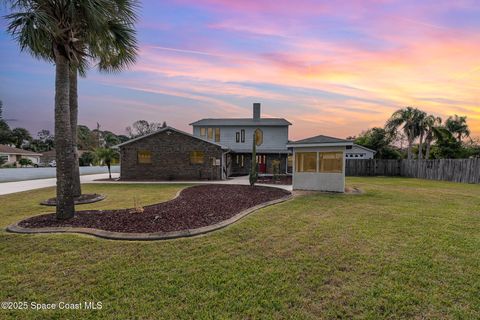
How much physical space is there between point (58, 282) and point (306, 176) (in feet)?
37.6

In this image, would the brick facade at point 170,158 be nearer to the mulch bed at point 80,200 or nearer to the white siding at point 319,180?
the white siding at point 319,180

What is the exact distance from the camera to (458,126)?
3209 cm

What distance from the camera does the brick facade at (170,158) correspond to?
19.5 meters

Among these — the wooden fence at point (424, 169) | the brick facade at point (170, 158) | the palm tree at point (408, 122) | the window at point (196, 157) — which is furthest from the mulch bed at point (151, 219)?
the palm tree at point (408, 122)

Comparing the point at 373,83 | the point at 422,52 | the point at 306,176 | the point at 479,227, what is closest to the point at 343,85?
the point at 373,83

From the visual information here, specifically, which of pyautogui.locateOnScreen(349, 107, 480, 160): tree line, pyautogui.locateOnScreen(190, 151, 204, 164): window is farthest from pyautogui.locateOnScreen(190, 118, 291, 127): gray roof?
pyautogui.locateOnScreen(349, 107, 480, 160): tree line

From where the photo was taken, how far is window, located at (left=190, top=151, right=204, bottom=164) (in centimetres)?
1964

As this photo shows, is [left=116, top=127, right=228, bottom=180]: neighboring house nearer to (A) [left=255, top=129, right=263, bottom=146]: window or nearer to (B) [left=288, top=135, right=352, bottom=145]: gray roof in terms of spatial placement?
(A) [left=255, top=129, right=263, bottom=146]: window

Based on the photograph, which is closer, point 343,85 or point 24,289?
point 24,289

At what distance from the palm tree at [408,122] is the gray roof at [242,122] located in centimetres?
1515

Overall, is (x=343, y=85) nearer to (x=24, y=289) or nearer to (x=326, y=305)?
Answer: (x=326, y=305)

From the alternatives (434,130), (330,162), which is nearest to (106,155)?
(330,162)

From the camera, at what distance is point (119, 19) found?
680 cm

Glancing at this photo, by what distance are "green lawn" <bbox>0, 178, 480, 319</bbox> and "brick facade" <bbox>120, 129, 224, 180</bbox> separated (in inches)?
560
